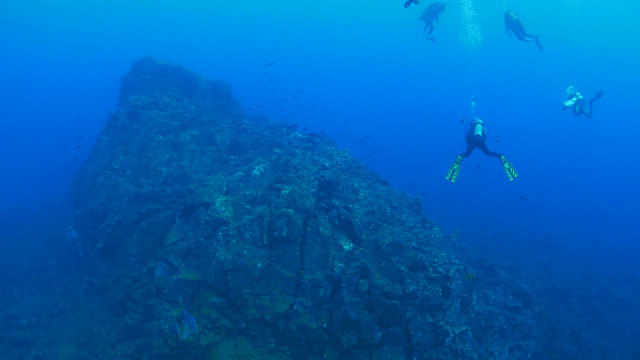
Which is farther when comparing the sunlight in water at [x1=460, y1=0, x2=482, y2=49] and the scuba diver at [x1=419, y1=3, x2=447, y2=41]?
the sunlight in water at [x1=460, y1=0, x2=482, y2=49]

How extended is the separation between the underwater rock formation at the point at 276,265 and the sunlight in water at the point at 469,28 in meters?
123

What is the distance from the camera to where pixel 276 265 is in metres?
9.41

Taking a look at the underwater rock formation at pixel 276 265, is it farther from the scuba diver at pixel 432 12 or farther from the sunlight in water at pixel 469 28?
the sunlight in water at pixel 469 28

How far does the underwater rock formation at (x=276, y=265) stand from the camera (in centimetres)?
823

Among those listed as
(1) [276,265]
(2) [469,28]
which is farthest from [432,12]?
(2) [469,28]

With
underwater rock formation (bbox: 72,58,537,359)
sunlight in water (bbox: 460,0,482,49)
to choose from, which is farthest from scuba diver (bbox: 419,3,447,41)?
sunlight in water (bbox: 460,0,482,49)

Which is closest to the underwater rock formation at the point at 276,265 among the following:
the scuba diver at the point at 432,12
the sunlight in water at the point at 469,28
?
the scuba diver at the point at 432,12

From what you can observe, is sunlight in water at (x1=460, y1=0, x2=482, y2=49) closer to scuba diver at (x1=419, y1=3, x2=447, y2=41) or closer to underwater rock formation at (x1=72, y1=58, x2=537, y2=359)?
scuba diver at (x1=419, y1=3, x2=447, y2=41)

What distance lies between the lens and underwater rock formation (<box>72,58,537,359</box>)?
8.23 m

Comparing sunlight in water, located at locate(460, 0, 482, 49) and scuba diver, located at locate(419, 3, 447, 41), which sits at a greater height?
scuba diver, located at locate(419, 3, 447, 41)

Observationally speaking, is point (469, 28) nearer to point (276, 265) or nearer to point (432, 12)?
Answer: point (432, 12)

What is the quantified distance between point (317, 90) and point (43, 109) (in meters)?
49.2

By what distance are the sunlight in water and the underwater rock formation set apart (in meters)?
123

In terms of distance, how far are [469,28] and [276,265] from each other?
161 metres
